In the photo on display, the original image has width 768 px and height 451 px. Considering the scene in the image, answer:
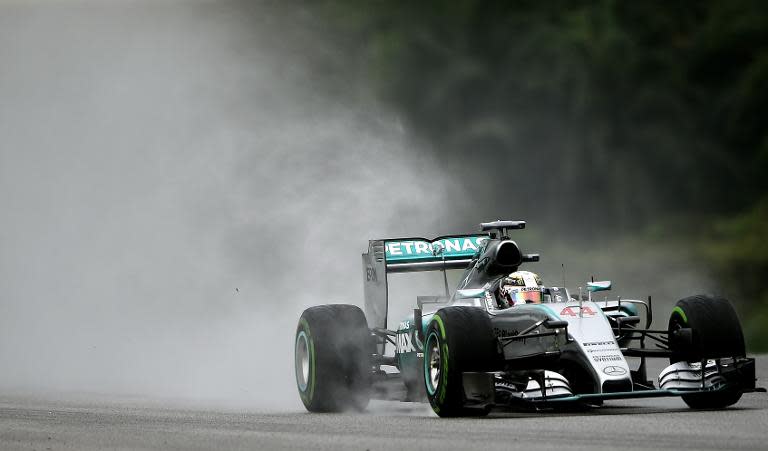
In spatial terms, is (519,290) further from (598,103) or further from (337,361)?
(598,103)

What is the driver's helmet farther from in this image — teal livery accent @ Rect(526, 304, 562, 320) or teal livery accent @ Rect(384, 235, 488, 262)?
teal livery accent @ Rect(384, 235, 488, 262)

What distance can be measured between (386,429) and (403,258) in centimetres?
412

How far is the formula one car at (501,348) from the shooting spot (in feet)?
38.0

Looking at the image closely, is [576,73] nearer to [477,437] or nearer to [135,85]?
[135,85]

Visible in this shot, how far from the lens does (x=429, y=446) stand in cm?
929

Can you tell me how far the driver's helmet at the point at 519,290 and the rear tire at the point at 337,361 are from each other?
1.58 metres

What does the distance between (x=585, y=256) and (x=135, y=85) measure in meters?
10.3

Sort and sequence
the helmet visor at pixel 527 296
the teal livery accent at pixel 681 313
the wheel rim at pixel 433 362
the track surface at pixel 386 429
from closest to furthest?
1. the track surface at pixel 386 429
2. the wheel rim at pixel 433 362
3. the teal livery accent at pixel 681 313
4. the helmet visor at pixel 527 296

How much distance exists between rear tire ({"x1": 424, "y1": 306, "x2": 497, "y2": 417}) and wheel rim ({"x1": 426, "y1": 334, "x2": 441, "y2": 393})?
0.16 meters

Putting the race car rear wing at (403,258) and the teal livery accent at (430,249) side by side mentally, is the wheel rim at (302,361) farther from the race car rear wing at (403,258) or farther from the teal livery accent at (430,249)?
the teal livery accent at (430,249)

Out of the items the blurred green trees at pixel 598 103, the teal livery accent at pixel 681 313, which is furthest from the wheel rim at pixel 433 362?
the blurred green trees at pixel 598 103

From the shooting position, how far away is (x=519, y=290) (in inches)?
516

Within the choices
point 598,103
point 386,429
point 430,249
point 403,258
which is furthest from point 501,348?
point 598,103

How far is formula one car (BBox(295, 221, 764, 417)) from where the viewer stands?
11.6 metres
